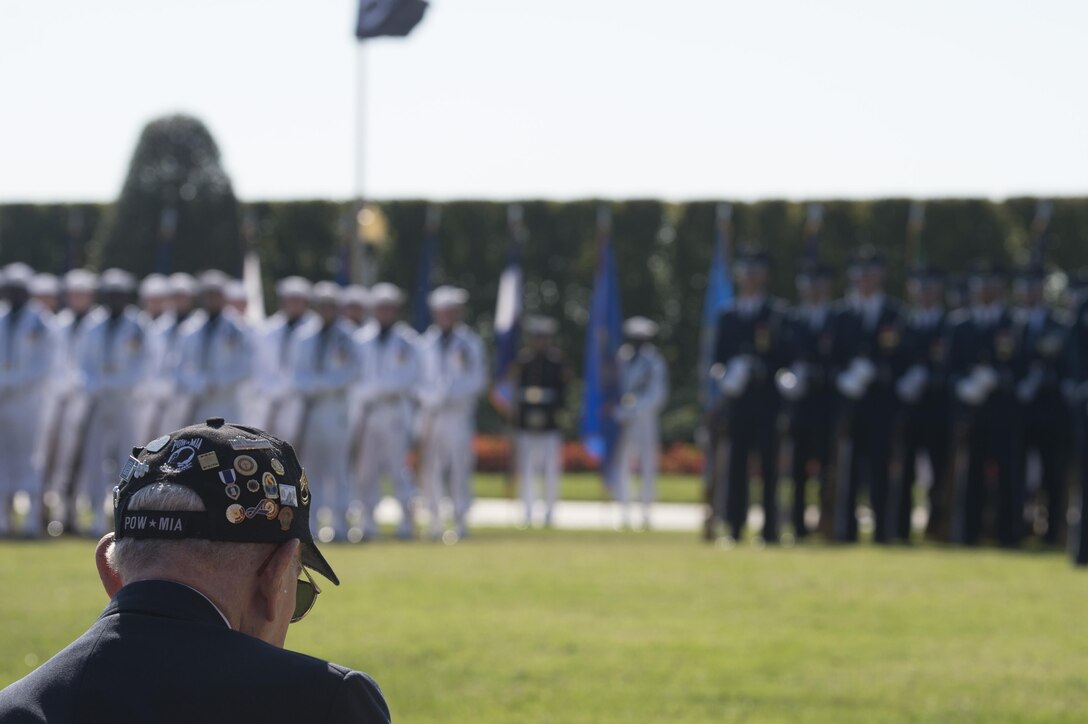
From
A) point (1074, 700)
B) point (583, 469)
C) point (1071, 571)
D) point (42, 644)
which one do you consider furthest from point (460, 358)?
point (583, 469)

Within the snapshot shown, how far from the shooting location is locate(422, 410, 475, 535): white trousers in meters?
17.7

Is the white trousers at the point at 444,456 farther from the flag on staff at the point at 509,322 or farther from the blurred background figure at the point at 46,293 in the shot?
the blurred background figure at the point at 46,293

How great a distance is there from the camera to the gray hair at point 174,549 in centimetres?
266

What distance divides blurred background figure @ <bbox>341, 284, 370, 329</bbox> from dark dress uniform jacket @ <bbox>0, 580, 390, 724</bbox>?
14907mm

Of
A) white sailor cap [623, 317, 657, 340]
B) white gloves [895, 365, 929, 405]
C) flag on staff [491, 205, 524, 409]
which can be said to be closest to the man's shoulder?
white gloves [895, 365, 929, 405]

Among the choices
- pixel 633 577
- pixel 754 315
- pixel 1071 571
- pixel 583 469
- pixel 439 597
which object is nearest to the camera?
pixel 439 597

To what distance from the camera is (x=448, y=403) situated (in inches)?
698

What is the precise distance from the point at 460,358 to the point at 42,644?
29.9 feet

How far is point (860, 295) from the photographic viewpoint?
16.9m

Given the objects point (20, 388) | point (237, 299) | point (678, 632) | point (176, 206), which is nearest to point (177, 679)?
point (678, 632)

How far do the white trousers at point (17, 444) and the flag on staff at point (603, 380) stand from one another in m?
6.64

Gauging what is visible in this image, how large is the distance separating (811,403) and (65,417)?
7.06m

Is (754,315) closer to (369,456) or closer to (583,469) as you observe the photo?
(369,456)

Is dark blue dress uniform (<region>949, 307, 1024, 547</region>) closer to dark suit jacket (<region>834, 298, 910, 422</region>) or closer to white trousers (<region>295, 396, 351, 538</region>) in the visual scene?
dark suit jacket (<region>834, 298, 910, 422</region>)
